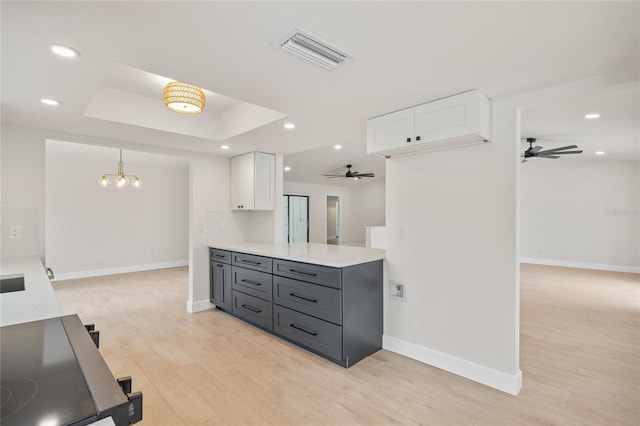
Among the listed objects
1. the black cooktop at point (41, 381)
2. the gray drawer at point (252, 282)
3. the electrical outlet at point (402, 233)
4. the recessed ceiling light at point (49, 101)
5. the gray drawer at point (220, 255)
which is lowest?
the gray drawer at point (252, 282)

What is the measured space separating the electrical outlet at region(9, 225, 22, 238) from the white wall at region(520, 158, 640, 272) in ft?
31.6

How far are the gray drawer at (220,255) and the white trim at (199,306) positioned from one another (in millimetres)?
630

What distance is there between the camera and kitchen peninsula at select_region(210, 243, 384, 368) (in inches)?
106

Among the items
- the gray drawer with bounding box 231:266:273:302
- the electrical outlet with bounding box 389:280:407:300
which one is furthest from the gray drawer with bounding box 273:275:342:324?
the electrical outlet with bounding box 389:280:407:300

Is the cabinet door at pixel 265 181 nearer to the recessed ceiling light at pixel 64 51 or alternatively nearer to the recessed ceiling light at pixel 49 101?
the recessed ceiling light at pixel 49 101

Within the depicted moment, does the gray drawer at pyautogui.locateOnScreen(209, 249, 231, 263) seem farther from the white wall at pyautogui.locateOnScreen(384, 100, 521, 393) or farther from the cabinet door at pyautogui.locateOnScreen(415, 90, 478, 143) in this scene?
the cabinet door at pyautogui.locateOnScreen(415, 90, 478, 143)

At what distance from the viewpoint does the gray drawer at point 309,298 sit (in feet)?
8.87

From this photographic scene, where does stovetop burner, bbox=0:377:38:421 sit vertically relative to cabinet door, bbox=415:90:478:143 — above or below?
below

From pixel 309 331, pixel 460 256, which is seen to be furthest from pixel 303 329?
pixel 460 256

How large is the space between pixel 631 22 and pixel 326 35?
1.44m

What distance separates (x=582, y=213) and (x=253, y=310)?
802cm

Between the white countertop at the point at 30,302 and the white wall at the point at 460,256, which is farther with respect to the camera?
the white wall at the point at 460,256

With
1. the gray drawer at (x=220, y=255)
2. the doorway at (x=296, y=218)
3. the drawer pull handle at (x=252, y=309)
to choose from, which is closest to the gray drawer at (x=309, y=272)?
the drawer pull handle at (x=252, y=309)

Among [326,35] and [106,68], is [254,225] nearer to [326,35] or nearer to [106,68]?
[106,68]
